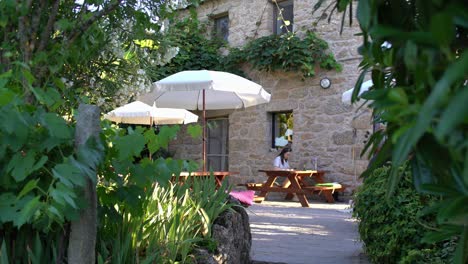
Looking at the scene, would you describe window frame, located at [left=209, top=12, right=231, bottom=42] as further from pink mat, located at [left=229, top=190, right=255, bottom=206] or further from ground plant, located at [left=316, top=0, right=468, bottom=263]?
ground plant, located at [left=316, top=0, right=468, bottom=263]

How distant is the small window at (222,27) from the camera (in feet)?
40.7

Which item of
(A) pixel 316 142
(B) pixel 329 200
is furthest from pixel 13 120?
(A) pixel 316 142

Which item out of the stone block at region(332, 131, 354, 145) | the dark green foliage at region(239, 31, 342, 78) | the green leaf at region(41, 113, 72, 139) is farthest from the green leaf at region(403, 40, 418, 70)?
the dark green foliage at region(239, 31, 342, 78)

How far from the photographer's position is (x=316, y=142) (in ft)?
34.0

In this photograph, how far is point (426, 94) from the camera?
0.66 meters

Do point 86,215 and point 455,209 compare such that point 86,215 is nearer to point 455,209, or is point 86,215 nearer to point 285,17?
point 455,209

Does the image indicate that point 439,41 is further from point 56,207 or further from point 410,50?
point 56,207

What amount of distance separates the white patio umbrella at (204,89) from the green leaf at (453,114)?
595 centimetres

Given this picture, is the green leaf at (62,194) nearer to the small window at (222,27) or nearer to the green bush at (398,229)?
the green bush at (398,229)

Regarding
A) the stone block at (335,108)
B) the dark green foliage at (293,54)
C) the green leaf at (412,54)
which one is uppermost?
the dark green foliage at (293,54)

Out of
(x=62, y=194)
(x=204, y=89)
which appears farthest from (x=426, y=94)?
(x=204, y=89)

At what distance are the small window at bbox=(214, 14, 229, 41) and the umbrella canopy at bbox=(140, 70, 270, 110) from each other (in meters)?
3.76

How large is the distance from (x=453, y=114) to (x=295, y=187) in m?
8.63

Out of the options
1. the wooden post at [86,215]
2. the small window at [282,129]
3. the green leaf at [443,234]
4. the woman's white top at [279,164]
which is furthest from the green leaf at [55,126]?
the small window at [282,129]
